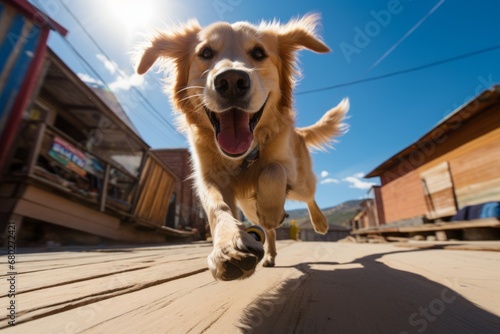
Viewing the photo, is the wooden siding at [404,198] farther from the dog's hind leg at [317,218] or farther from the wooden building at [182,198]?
the wooden building at [182,198]

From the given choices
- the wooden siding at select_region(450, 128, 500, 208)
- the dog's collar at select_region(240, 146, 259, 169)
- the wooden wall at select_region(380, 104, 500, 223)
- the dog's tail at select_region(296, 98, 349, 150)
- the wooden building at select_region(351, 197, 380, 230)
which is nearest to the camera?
the dog's collar at select_region(240, 146, 259, 169)

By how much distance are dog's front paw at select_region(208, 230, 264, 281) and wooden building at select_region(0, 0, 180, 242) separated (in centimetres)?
563

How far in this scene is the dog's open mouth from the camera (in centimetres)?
210

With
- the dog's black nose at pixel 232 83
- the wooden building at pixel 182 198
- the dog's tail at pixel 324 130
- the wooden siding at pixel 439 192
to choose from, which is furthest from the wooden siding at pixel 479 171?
the wooden building at pixel 182 198

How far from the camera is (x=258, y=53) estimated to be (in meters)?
2.74

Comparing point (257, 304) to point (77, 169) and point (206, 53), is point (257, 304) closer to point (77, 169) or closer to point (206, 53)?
point (206, 53)

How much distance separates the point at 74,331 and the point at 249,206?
2.39 metres

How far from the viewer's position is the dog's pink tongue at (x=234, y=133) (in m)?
2.10

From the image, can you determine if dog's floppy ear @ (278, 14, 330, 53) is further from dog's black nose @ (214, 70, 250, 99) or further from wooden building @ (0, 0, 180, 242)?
wooden building @ (0, 0, 180, 242)

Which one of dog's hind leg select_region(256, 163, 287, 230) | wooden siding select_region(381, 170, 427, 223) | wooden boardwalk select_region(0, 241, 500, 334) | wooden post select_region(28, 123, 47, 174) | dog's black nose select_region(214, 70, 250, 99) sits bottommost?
wooden boardwalk select_region(0, 241, 500, 334)

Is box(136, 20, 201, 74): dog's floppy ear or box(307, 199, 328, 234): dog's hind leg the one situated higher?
box(136, 20, 201, 74): dog's floppy ear

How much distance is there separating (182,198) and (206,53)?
16.3 metres

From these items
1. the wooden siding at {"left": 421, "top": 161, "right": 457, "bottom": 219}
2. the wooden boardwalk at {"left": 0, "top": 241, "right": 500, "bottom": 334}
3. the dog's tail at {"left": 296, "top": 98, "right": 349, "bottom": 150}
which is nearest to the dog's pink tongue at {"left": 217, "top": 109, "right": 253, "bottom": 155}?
the wooden boardwalk at {"left": 0, "top": 241, "right": 500, "bottom": 334}

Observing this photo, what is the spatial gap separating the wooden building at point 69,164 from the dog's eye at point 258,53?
4888 millimetres
